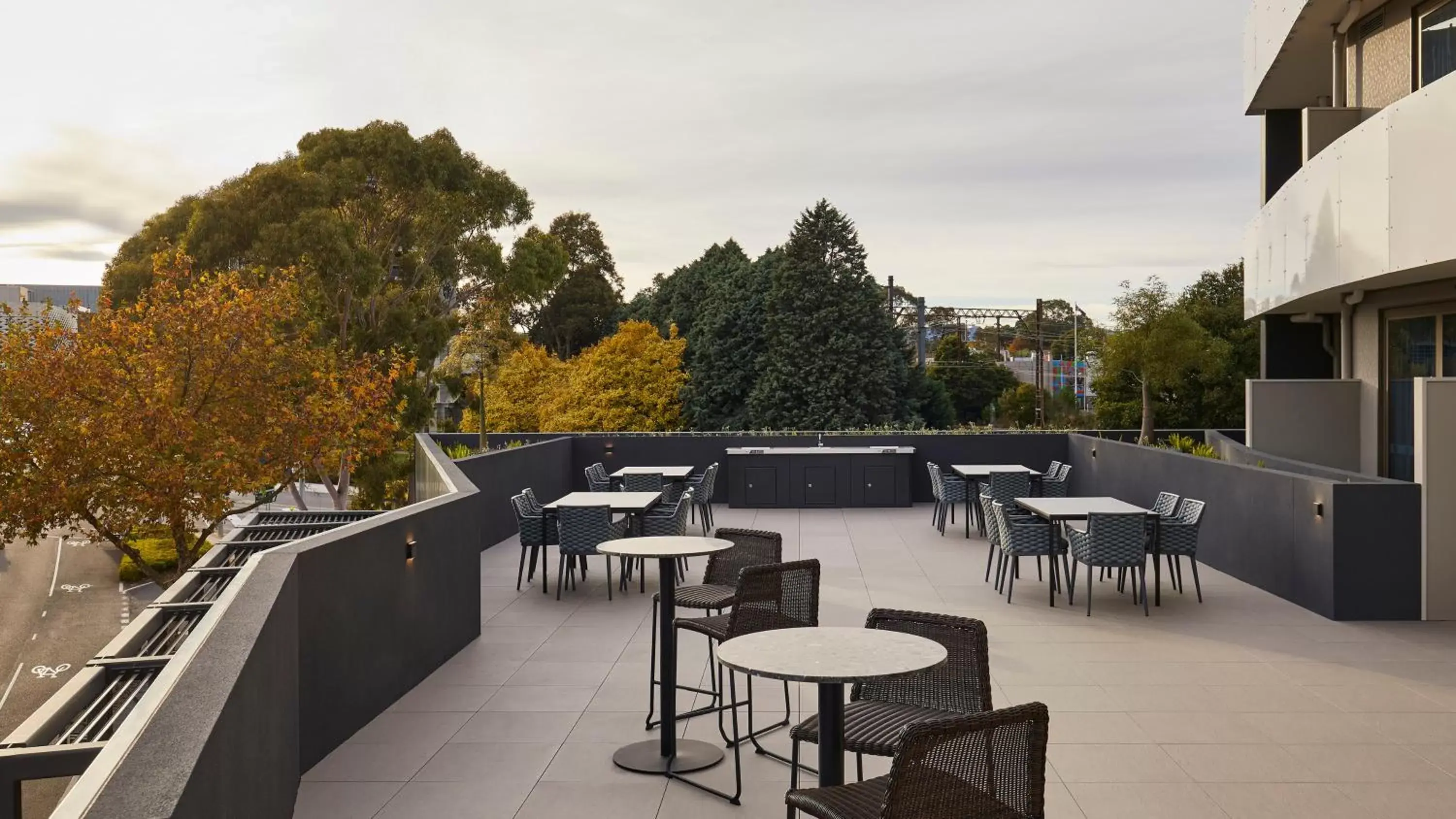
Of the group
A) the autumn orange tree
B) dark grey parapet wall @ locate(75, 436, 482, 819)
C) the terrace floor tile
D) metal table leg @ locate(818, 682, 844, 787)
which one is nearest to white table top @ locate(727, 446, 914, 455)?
the autumn orange tree

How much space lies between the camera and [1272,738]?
6.09 m

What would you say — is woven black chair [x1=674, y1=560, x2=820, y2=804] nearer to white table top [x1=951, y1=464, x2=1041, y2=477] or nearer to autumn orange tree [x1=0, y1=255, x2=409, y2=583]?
autumn orange tree [x1=0, y1=255, x2=409, y2=583]

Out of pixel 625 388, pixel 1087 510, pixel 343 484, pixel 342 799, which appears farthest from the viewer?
pixel 625 388

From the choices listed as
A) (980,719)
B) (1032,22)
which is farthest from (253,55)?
(980,719)

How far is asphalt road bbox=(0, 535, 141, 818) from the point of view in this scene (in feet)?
69.9

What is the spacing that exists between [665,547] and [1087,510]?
5.19 metres

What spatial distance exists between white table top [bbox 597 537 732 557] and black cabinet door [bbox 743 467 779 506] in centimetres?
1158

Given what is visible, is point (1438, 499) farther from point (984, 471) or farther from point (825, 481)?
point (825, 481)

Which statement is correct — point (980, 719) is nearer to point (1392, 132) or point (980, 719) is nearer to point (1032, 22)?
point (1392, 132)

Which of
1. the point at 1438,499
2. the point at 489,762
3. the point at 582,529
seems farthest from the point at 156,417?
the point at 1438,499

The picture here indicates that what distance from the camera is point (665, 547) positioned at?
680 cm

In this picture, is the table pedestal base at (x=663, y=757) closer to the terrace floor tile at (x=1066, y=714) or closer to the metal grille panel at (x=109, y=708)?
the terrace floor tile at (x=1066, y=714)

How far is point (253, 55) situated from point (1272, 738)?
22481 millimetres

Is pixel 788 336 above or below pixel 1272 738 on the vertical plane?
above
